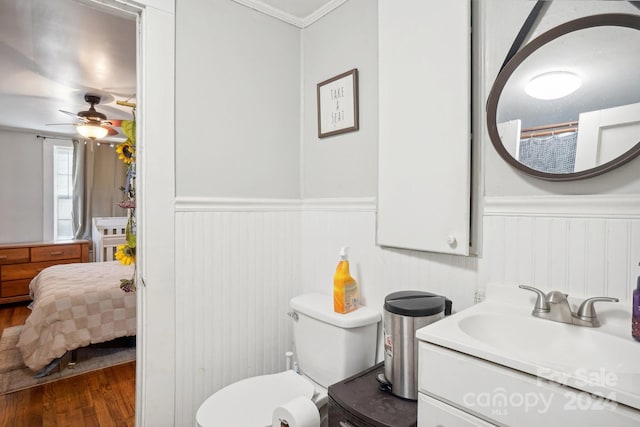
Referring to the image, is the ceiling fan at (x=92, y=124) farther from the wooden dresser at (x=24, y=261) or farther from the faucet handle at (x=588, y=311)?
the faucet handle at (x=588, y=311)

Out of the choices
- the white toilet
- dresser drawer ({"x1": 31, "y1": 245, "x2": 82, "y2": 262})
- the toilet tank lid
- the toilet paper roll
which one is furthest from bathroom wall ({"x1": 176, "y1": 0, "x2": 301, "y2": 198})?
dresser drawer ({"x1": 31, "y1": 245, "x2": 82, "y2": 262})

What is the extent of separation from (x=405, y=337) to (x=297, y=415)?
17.2 inches

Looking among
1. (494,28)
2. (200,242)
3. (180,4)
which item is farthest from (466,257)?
(180,4)

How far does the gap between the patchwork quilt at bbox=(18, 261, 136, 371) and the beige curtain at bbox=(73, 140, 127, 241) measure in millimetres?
2305

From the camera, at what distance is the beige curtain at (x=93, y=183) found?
5008mm

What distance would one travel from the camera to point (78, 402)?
2229 millimetres

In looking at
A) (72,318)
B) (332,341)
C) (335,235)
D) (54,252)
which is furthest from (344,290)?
(54,252)

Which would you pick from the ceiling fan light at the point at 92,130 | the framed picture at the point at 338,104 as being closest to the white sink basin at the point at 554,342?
the framed picture at the point at 338,104

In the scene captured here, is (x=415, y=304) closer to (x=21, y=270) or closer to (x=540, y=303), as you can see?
(x=540, y=303)

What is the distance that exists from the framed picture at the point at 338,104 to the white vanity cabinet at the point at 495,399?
116 cm

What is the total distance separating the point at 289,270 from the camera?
197 cm

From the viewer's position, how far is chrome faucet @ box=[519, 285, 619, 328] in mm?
955

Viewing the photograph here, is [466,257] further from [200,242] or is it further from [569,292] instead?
[200,242]

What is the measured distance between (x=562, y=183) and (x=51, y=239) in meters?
5.93
